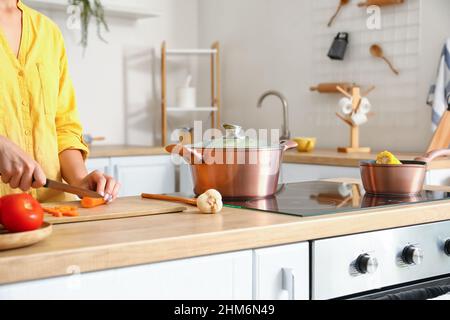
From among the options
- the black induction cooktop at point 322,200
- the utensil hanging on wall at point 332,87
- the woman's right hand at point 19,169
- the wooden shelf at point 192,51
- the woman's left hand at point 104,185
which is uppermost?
the wooden shelf at point 192,51

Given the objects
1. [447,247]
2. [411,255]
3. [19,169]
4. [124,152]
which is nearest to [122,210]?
[19,169]

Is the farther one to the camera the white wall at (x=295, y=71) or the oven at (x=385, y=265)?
the white wall at (x=295, y=71)

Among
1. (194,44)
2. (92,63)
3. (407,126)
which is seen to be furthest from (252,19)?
(407,126)

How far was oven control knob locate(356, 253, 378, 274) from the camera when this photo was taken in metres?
1.34

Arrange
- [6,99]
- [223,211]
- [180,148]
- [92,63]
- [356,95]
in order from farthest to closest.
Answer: [92,63], [356,95], [6,99], [180,148], [223,211]

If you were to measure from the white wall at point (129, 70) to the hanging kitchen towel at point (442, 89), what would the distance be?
1701 mm

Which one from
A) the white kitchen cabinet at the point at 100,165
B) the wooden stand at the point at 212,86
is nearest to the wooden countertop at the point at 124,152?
the white kitchen cabinet at the point at 100,165

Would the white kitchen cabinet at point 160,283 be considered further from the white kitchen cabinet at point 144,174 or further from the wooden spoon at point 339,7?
the wooden spoon at point 339,7

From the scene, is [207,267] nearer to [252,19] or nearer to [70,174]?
[70,174]

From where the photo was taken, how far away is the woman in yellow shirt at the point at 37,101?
1758 mm

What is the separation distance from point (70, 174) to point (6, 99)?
0.84 feet

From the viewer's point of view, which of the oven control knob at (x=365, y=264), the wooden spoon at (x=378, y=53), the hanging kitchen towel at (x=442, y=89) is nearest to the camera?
the oven control knob at (x=365, y=264)

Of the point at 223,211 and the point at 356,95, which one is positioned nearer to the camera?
the point at 223,211

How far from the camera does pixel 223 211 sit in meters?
1.41
